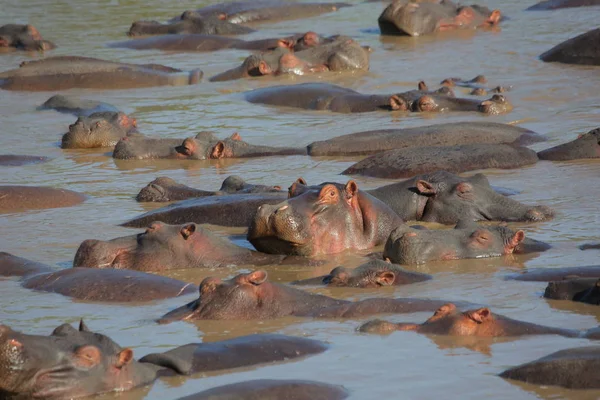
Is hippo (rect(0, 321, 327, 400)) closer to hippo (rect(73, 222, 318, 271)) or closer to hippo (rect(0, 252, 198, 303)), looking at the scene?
hippo (rect(0, 252, 198, 303))

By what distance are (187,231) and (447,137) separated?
12.5 feet

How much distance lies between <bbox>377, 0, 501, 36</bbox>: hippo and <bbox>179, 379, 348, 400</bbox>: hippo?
1373 cm

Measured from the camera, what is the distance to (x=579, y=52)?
49.9 feet

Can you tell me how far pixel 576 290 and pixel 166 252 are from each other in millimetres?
2373

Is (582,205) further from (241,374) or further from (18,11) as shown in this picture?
(18,11)

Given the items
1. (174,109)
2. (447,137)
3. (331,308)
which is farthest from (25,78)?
(331,308)

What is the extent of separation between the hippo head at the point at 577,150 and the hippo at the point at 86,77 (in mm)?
6252

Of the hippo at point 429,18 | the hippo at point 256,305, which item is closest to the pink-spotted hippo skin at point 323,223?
the hippo at point 256,305

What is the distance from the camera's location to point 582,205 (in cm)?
873

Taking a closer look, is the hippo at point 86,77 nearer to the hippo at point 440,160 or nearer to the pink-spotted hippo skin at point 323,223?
the hippo at point 440,160

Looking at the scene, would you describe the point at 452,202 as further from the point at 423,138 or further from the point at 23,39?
the point at 23,39

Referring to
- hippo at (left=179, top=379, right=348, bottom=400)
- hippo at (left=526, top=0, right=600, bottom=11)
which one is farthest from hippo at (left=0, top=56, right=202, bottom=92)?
hippo at (left=179, top=379, right=348, bottom=400)

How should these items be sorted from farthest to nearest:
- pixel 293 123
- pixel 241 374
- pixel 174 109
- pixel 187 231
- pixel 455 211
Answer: pixel 174 109, pixel 293 123, pixel 455 211, pixel 187 231, pixel 241 374

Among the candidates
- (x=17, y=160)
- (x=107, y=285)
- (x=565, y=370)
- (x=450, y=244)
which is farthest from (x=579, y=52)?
(x=565, y=370)
